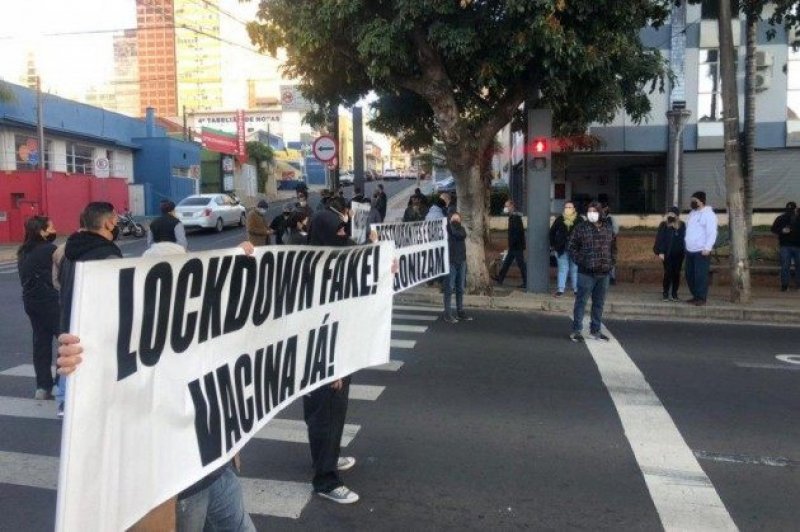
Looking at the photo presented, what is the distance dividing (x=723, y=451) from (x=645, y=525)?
5.12ft

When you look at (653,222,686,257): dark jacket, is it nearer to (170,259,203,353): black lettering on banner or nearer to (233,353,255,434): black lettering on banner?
(233,353,255,434): black lettering on banner

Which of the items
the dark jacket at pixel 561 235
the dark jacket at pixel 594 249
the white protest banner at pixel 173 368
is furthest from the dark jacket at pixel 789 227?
the white protest banner at pixel 173 368

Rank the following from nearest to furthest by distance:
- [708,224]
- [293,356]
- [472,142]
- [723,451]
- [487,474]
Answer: [293,356] < [487,474] < [723,451] < [708,224] < [472,142]

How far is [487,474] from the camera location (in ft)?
16.3

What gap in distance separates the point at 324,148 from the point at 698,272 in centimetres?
844

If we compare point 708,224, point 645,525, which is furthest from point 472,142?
point 645,525

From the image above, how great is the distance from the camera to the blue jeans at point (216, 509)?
9.18ft

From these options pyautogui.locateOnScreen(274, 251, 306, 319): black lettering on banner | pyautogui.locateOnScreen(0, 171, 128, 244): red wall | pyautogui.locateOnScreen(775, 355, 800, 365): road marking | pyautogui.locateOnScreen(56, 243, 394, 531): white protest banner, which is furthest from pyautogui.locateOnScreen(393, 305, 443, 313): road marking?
pyautogui.locateOnScreen(0, 171, 128, 244): red wall

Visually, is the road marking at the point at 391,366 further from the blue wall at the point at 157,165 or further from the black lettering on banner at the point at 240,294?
the blue wall at the point at 157,165

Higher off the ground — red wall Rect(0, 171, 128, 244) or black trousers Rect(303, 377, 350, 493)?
red wall Rect(0, 171, 128, 244)

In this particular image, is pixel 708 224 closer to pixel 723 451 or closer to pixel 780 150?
pixel 723 451

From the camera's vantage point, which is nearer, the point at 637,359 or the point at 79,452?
the point at 79,452

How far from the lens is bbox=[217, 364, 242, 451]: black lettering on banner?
311cm

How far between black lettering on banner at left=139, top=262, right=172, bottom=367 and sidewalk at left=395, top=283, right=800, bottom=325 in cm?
1007
